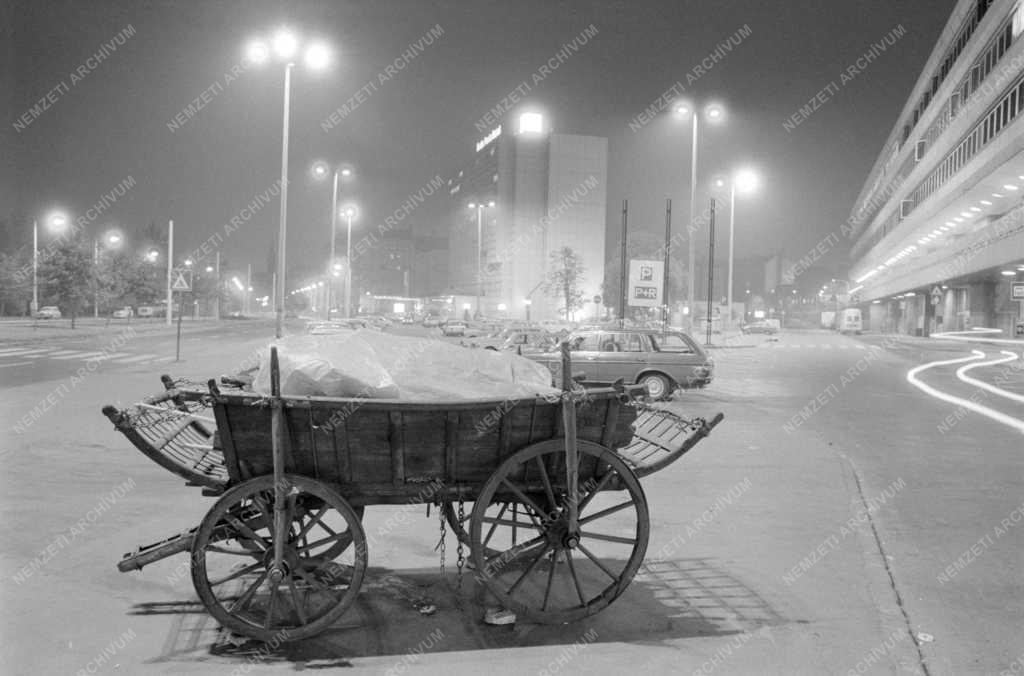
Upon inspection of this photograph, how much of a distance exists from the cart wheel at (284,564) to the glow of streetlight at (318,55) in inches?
781

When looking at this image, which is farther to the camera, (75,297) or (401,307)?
(401,307)

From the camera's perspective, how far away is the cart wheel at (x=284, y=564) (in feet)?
13.2

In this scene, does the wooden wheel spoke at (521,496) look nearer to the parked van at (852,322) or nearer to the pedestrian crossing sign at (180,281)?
the pedestrian crossing sign at (180,281)

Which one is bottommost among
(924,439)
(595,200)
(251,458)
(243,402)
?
(924,439)

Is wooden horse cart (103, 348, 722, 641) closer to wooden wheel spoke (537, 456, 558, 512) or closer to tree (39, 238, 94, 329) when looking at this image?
wooden wheel spoke (537, 456, 558, 512)

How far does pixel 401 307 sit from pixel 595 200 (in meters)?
37.8

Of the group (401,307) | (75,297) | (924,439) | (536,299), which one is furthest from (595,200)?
(924,439)

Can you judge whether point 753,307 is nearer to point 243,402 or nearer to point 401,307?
point 401,307

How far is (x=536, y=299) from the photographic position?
12375 centimetres

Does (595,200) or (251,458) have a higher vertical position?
(595,200)

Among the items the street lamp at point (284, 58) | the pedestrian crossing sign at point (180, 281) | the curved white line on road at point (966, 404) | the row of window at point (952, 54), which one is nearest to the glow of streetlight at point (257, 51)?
the street lamp at point (284, 58)

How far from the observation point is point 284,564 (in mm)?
4195

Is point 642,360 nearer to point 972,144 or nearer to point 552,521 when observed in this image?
point 552,521

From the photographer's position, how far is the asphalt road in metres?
4.05
